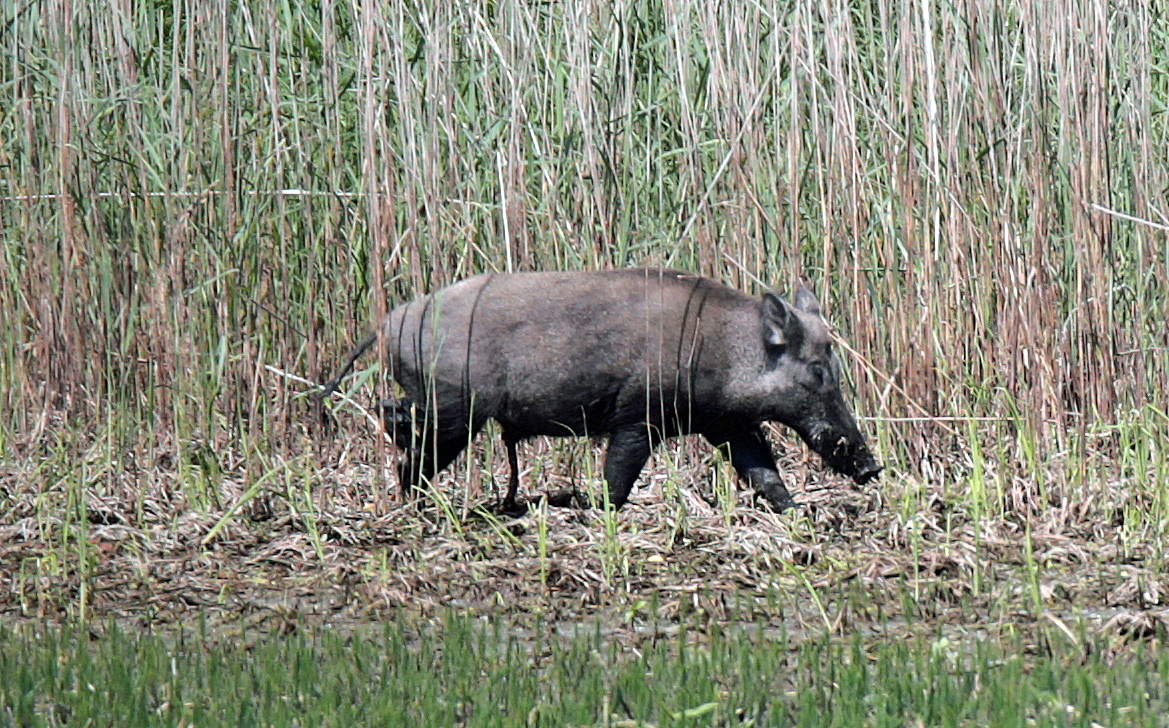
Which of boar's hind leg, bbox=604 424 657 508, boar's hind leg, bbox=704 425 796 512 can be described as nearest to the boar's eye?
boar's hind leg, bbox=704 425 796 512

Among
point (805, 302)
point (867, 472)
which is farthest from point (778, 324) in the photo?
point (867, 472)

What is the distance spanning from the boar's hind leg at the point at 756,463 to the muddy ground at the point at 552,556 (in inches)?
3.0

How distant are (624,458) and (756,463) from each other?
15.6 inches

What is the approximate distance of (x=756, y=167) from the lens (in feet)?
16.8

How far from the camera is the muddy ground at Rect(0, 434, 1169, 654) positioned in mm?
3785

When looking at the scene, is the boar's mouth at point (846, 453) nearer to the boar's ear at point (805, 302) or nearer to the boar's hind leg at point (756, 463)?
the boar's hind leg at point (756, 463)

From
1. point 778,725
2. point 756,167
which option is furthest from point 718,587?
point 756,167

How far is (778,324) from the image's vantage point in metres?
4.78

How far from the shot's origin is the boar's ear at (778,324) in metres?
4.74

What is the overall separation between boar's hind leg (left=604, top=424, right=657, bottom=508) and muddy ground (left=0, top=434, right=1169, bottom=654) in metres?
0.09

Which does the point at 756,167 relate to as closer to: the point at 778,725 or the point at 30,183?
the point at 30,183

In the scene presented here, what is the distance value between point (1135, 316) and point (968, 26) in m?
1.02

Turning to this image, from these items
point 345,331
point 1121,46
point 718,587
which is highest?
point 1121,46

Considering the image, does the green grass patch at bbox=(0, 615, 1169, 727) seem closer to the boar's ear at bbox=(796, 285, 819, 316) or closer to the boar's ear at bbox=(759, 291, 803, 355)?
the boar's ear at bbox=(759, 291, 803, 355)
